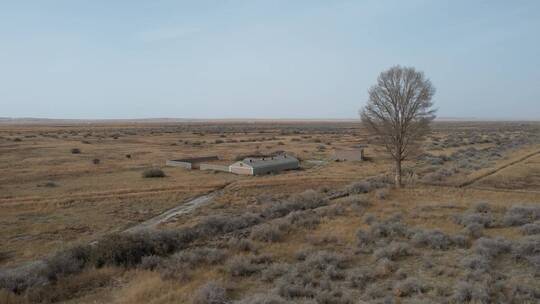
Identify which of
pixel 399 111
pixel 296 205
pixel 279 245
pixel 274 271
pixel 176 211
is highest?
pixel 399 111

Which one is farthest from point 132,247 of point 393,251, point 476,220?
point 476,220

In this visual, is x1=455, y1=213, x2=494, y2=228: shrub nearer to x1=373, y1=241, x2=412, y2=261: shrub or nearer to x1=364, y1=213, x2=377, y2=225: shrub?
x1=364, y1=213, x2=377, y2=225: shrub

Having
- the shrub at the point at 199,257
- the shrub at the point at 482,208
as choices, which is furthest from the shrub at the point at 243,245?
the shrub at the point at 482,208

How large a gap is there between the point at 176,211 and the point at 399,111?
54.8 feet

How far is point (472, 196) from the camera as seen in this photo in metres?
23.5

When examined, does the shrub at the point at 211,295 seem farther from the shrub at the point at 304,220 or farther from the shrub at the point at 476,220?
the shrub at the point at 476,220

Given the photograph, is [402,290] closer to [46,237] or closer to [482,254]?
[482,254]

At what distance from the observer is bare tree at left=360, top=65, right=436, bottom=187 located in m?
26.6

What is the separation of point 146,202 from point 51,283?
14757 mm

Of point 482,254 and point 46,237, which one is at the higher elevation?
point 482,254

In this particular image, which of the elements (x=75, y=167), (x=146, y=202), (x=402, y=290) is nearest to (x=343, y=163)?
(x=146, y=202)

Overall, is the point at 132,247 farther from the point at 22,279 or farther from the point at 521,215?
the point at 521,215

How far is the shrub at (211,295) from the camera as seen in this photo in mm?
9398

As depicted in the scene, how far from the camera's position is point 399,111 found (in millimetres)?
27141
